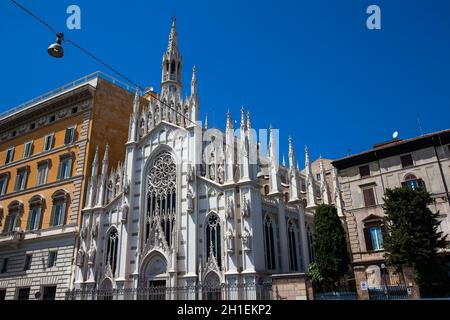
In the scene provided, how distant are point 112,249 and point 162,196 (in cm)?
577

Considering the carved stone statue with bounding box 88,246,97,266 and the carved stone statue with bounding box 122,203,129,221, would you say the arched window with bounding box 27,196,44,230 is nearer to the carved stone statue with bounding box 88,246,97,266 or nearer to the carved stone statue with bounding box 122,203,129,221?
the carved stone statue with bounding box 88,246,97,266

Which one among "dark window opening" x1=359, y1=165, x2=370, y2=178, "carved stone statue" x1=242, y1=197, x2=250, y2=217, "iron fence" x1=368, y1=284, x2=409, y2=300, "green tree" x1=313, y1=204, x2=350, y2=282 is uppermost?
"dark window opening" x1=359, y1=165, x2=370, y2=178

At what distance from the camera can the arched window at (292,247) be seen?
2566 centimetres

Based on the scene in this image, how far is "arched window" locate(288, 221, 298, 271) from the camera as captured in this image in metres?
25.7

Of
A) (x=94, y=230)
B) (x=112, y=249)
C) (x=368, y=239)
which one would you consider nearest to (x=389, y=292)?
(x=368, y=239)

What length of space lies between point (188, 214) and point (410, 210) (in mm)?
14131

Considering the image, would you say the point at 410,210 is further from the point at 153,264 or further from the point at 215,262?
the point at 153,264

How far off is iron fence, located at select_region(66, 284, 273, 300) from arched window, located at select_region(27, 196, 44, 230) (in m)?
9.05

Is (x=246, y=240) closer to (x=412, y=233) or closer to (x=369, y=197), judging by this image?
(x=412, y=233)

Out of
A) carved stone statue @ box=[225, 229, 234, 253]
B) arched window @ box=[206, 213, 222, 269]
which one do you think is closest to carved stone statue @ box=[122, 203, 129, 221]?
arched window @ box=[206, 213, 222, 269]

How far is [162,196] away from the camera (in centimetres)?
2797

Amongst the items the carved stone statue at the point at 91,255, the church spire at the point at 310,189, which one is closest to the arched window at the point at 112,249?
the carved stone statue at the point at 91,255

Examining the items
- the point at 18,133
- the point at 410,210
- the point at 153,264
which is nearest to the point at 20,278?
the point at 153,264

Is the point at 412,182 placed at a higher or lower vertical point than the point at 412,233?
higher
